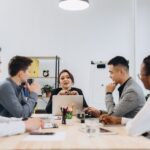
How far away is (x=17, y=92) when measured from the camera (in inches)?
126

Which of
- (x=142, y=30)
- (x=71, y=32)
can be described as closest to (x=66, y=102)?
(x=71, y=32)

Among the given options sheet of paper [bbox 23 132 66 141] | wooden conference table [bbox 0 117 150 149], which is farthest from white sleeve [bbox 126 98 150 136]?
sheet of paper [bbox 23 132 66 141]

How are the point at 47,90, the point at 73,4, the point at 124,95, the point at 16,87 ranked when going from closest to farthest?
the point at 124,95 → the point at 16,87 → the point at 73,4 → the point at 47,90

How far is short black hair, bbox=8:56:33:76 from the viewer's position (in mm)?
3230

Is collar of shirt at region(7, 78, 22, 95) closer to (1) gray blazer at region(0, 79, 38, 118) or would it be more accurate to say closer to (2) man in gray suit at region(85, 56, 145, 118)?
(1) gray blazer at region(0, 79, 38, 118)

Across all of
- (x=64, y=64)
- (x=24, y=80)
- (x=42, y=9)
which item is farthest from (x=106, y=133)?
(x=42, y=9)

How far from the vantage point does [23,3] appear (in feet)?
20.5

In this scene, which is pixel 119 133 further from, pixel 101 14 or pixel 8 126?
pixel 101 14

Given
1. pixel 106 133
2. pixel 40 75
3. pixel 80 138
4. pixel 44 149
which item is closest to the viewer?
pixel 44 149

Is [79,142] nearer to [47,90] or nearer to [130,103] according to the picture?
[130,103]

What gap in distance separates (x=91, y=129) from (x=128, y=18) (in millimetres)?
4447

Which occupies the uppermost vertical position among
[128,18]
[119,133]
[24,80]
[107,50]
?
[128,18]

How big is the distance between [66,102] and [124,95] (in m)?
0.77

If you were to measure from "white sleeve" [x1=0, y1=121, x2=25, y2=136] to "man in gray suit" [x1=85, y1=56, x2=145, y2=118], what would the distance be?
1153 mm
